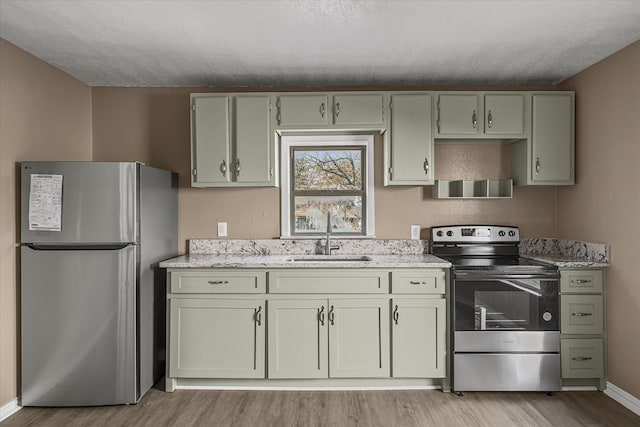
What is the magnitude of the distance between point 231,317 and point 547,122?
2.83 meters

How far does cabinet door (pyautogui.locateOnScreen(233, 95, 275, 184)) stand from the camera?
134 inches

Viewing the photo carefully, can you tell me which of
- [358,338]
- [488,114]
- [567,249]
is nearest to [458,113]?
[488,114]

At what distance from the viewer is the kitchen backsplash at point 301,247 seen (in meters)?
3.68

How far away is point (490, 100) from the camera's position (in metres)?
3.41

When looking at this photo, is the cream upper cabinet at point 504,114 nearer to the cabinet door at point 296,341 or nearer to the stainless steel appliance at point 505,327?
the stainless steel appliance at point 505,327

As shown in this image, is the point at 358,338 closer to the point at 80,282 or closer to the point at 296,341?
the point at 296,341

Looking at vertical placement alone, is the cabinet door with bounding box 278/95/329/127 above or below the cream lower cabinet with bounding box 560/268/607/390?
above

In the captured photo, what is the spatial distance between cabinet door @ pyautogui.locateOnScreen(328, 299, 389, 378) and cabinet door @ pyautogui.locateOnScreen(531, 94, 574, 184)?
1686 mm

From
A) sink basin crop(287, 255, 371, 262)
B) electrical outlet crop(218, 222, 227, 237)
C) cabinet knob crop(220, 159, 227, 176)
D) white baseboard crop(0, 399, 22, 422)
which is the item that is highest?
cabinet knob crop(220, 159, 227, 176)

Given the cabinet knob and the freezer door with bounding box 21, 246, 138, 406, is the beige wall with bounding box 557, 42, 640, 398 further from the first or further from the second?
the freezer door with bounding box 21, 246, 138, 406

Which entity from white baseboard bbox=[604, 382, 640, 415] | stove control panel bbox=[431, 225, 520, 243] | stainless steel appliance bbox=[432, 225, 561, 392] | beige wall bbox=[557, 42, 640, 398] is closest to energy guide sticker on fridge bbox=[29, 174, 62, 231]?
stainless steel appliance bbox=[432, 225, 561, 392]

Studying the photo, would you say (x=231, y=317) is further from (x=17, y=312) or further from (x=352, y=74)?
(x=352, y=74)

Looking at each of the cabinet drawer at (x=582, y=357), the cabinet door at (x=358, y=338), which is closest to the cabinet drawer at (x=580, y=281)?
the cabinet drawer at (x=582, y=357)

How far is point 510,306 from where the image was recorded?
3.03 metres
